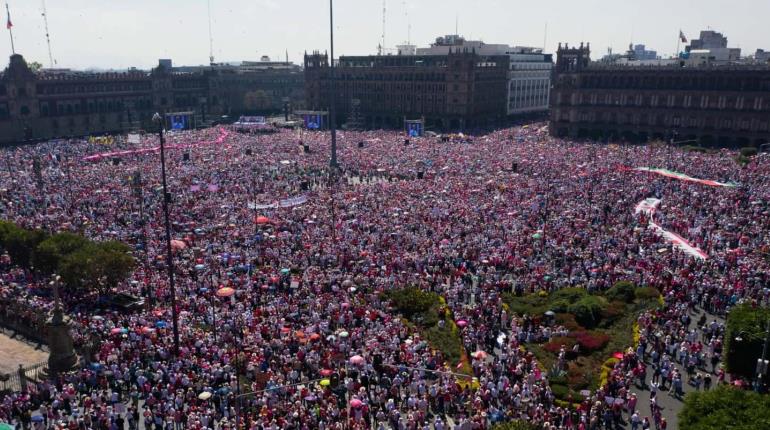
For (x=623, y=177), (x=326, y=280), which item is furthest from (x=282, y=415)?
(x=623, y=177)

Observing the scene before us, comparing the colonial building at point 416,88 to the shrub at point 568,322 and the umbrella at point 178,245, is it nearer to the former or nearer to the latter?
the umbrella at point 178,245

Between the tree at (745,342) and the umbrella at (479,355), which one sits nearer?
the tree at (745,342)

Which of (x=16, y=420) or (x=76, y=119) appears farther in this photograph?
(x=76, y=119)

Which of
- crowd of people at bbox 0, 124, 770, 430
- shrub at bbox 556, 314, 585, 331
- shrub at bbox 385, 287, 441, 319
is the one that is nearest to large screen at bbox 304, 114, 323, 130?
crowd of people at bbox 0, 124, 770, 430

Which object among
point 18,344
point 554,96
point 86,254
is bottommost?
point 18,344

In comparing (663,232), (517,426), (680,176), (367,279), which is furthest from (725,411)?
(680,176)

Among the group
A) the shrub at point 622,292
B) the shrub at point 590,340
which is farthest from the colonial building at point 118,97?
the shrub at point 590,340

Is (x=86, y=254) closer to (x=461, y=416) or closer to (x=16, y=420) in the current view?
(x=16, y=420)
